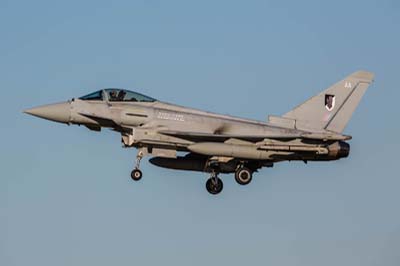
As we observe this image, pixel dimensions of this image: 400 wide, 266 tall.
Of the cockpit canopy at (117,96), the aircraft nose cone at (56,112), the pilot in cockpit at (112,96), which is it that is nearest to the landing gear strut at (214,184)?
the cockpit canopy at (117,96)

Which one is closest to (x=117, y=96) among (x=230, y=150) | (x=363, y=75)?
(x=230, y=150)

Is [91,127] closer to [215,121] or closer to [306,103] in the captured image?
[215,121]

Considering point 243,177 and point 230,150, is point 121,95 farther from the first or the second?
point 243,177

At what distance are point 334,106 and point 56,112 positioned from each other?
9887 mm

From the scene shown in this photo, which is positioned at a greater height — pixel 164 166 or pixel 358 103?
pixel 358 103

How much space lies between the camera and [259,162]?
124 ft

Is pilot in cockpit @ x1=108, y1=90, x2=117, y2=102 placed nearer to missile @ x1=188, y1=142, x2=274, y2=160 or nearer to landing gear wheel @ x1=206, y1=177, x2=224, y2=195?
missile @ x1=188, y1=142, x2=274, y2=160

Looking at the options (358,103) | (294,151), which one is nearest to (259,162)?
(294,151)

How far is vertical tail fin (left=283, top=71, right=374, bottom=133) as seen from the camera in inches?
1510

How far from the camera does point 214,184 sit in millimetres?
38031

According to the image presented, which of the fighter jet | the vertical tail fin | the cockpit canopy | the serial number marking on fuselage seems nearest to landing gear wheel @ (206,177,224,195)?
the fighter jet

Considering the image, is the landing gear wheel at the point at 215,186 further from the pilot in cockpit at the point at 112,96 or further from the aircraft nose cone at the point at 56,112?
the aircraft nose cone at the point at 56,112

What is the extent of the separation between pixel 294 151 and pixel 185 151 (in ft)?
12.3

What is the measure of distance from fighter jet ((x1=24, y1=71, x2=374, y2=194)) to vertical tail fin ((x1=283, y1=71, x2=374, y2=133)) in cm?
32
